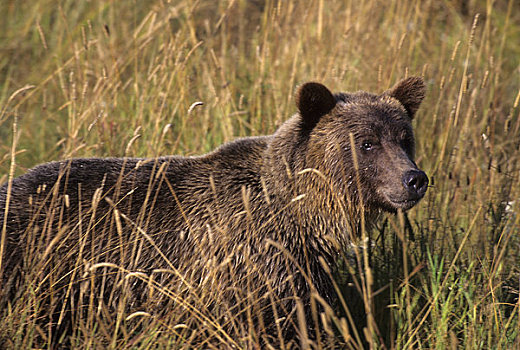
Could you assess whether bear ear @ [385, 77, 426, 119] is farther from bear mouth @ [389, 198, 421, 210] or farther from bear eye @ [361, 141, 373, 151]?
bear mouth @ [389, 198, 421, 210]

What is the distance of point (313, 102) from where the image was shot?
4047mm

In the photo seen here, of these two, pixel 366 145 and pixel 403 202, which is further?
pixel 366 145

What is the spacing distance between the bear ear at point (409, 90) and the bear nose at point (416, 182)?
2.60ft

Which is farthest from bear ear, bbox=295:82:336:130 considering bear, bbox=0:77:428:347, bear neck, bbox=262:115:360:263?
bear neck, bbox=262:115:360:263

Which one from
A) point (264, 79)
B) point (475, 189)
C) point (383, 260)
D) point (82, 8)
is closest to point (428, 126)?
point (475, 189)

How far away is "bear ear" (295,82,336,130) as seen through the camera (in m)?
3.97

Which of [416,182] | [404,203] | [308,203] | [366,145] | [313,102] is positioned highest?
[313,102]

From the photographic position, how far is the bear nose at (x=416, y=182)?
12.2ft

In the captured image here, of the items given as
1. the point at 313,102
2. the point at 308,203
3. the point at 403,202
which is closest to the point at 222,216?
the point at 308,203

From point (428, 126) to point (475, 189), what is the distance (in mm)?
1145

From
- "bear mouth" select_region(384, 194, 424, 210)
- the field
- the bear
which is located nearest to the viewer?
the bear

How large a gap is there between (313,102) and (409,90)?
2.34 feet

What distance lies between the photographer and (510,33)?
8609 millimetres

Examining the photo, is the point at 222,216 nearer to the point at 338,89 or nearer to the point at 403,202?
the point at 403,202
